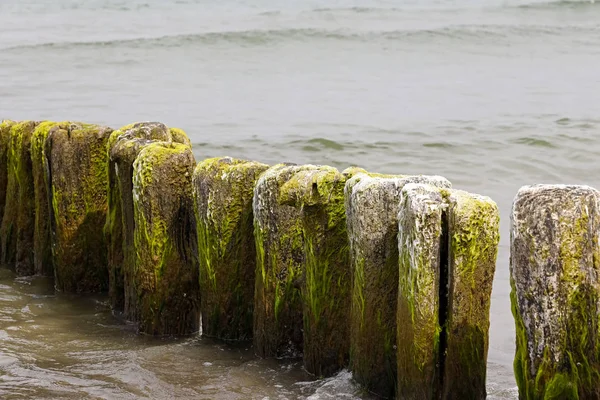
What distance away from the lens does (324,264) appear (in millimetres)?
5195

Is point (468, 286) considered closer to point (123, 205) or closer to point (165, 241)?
point (165, 241)

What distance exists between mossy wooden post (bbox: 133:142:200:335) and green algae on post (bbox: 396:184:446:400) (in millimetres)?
2100

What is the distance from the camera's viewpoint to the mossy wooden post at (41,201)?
743cm

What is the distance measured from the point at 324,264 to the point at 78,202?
9.23 ft

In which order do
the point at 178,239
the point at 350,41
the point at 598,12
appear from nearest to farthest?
the point at 178,239 < the point at 350,41 < the point at 598,12

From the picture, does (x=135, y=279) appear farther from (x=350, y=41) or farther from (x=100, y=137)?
(x=350, y=41)

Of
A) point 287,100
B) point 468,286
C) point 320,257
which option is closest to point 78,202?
point 320,257

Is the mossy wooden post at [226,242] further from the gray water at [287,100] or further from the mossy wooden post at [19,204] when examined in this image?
the mossy wooden post at [19,204]

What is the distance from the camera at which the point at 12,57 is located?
2708cm

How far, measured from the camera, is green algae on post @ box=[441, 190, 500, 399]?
4.34 meters

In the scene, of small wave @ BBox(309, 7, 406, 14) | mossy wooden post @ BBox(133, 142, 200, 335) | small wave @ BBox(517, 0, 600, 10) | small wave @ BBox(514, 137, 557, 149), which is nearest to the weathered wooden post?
mossy wooden post @ BBox(133, 142, 200, 335)

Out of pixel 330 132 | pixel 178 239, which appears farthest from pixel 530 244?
pixel 330 132

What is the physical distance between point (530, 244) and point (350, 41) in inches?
1050

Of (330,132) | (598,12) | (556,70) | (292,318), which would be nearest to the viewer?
(292,318)
